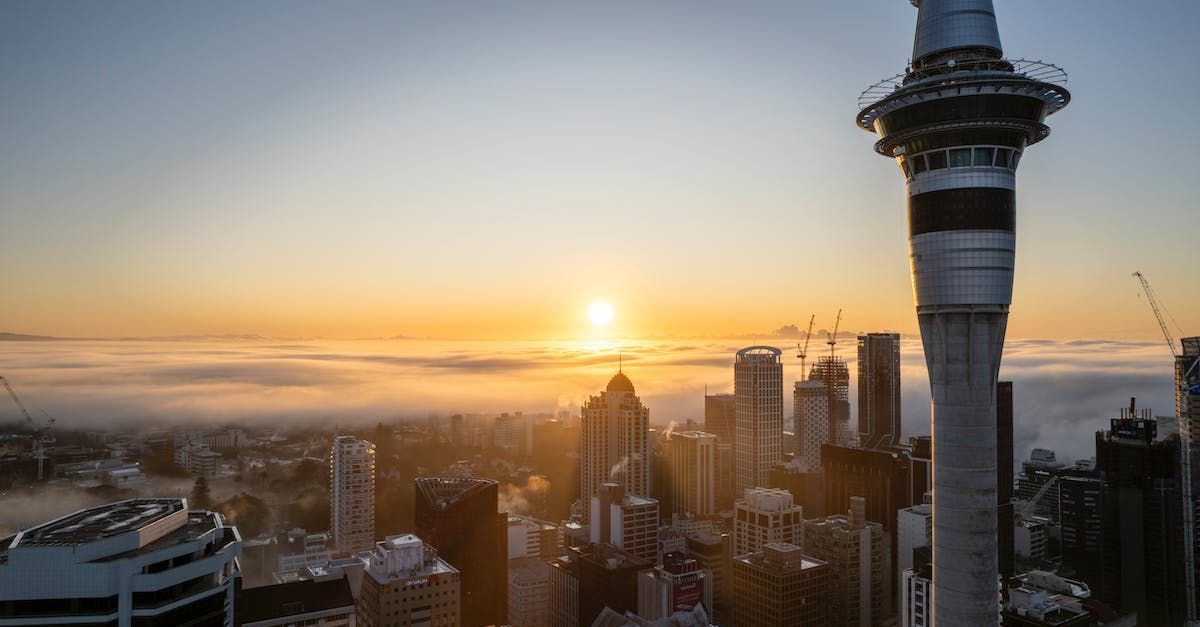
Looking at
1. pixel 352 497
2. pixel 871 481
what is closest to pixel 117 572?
pixel 352 497

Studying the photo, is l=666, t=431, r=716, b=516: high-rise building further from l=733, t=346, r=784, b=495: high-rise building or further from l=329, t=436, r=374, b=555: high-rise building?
l=329, t=436, r=374, b=555: high-rise building

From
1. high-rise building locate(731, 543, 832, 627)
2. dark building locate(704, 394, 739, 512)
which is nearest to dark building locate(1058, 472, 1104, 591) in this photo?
high-rise building locate(731, 543, 832, 627)

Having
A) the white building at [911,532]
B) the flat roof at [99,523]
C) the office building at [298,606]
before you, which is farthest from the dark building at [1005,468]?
the flat roof at [99,523]

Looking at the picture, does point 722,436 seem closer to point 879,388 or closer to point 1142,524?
point 879,388

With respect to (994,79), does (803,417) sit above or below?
below

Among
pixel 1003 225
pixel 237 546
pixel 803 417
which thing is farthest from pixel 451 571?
pixel 803 417

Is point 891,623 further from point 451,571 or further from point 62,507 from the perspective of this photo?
point 62,507
